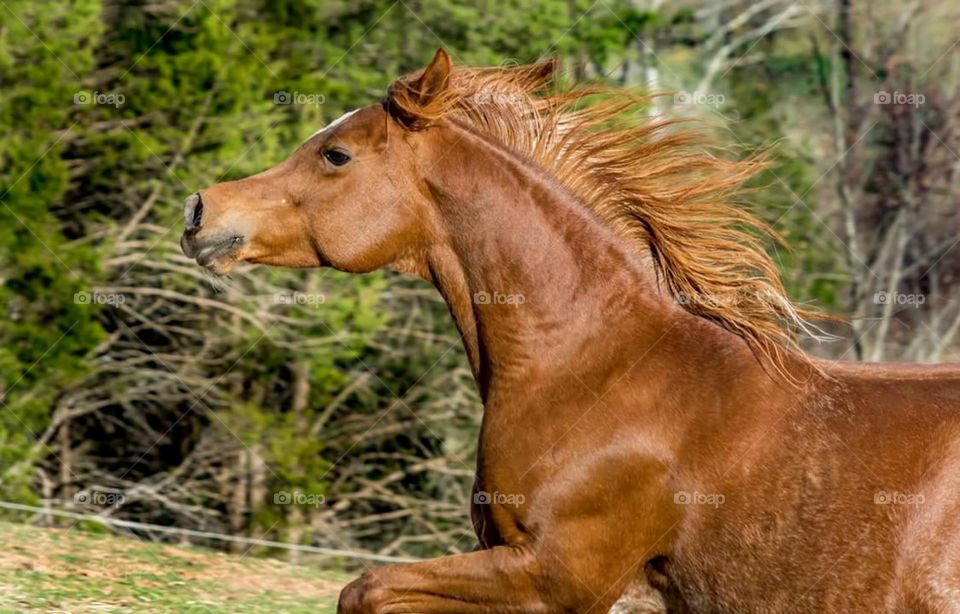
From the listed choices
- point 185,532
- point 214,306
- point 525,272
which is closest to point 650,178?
point 525,272

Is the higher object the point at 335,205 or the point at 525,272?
the point at 335,205

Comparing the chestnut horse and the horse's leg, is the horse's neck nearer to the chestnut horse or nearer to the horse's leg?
the chestnut horse

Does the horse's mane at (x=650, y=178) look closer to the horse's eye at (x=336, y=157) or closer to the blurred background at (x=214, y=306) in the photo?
the horse's eye at (x=336, y=157)

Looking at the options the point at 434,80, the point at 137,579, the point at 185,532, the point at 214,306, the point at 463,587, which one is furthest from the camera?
the point at 214,306

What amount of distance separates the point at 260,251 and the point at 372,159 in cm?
52

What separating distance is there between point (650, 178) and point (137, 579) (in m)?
3.09

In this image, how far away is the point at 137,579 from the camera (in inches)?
251

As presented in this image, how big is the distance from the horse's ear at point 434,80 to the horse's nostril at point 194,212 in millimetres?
852

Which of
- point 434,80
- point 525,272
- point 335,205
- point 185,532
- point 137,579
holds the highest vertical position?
point 434,80

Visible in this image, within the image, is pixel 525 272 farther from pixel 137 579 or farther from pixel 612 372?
pixel 137 579

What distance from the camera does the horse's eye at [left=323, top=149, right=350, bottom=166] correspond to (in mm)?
4883

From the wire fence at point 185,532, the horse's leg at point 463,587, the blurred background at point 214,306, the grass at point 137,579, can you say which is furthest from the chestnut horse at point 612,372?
the blurred background at point 214,306

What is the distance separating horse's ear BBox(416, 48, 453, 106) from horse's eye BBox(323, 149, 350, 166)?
326mm

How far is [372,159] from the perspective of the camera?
15.9ft
